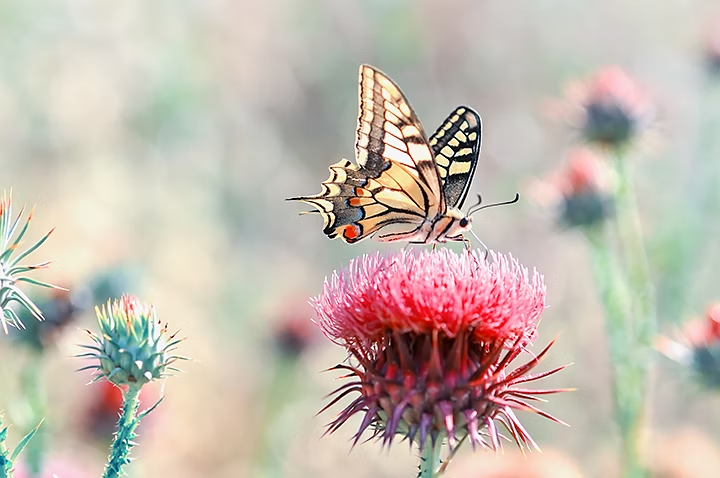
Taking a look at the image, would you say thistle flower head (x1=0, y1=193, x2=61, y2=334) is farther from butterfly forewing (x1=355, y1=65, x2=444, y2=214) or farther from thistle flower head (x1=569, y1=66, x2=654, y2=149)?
thistle flower head (x1=569, y1=66, x2=654, y2=149)

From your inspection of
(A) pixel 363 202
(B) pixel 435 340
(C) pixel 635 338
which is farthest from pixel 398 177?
(C) pixel 635 338

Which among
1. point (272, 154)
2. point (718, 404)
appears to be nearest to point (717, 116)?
point (718, 404)

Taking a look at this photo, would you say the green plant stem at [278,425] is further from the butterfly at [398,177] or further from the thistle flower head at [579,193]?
the butterfly at [398,177]

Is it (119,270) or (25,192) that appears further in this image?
(25,192)

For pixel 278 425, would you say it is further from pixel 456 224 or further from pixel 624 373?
pixel 456 224

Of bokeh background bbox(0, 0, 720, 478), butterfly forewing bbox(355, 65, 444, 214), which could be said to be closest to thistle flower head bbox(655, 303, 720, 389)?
bokeh background bbox(0, 0, 720, 478)

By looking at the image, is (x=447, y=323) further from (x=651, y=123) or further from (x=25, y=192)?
(x=25, y=192)
